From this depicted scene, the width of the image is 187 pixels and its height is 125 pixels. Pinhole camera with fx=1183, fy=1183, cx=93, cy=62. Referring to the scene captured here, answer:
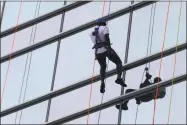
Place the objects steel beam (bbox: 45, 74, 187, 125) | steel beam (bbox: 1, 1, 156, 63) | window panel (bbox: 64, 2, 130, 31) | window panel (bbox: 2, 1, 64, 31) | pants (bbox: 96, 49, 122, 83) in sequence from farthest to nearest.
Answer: window panel (bbox: 2, 1, 64, 31)
window panel (bbox: 64, 2, 130, 31)
steel beam (bbox: 1, 1, 156, 63)
steel beam (bbox: 45, 74, 187, 125)
pants (bbox: 96, 49, 122, 83)

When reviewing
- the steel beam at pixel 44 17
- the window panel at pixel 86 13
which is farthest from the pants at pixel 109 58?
the steel beam at pixel 44 17

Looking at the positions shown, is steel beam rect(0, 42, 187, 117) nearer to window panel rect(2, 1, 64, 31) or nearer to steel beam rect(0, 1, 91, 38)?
steel beam rect(0, 1, 91, 38)

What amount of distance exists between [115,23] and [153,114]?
204cm

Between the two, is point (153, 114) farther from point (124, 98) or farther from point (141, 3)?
point (141, 3)

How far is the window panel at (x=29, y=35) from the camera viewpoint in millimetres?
23984

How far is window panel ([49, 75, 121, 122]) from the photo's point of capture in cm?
2273

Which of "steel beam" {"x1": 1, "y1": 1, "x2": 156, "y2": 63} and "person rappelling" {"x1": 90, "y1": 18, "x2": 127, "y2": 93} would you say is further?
"steel beam" {"x1": 1, "y1": 1, "x2": 156, "y2": 63}

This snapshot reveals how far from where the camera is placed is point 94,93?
2298 cm

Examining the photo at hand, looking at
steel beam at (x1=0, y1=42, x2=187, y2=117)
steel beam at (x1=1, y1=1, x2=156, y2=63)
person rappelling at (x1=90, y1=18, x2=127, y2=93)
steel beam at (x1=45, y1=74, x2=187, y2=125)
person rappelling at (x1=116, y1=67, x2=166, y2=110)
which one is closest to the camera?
person rappelling at (x1=90, y1=18, x2=127, y2=93)

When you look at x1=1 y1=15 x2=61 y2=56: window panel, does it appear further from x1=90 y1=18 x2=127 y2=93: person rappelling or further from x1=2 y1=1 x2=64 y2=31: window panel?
x1=90 y1=18 x2=127 y2=93: person rappelling

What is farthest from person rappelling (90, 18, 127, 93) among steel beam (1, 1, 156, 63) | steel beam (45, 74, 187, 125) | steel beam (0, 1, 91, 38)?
steel beam (0, 1, 91, 38)

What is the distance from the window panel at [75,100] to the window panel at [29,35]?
4.80ft

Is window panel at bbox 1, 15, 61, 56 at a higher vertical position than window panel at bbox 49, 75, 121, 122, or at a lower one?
higher

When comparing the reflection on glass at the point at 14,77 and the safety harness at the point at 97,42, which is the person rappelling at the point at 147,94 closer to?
the safety harness at the point at 97,42
